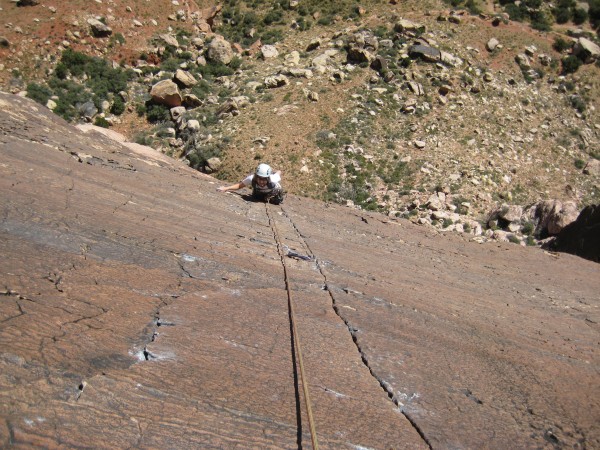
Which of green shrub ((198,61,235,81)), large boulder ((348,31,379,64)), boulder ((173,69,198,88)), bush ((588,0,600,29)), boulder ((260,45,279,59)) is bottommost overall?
boulder ((173,69,198,88))

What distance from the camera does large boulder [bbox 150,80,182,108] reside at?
90.1 feet

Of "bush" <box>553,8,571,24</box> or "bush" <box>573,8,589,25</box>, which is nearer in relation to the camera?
"bush" <box>553,8,571,24</box>

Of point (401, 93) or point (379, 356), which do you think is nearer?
point (379, 356)

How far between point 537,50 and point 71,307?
3783cm

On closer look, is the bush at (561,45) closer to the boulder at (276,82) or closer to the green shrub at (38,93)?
the boulder at (276,82)

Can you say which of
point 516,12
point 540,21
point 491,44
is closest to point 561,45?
point 540,21

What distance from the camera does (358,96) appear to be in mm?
26641

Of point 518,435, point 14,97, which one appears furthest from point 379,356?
point 14,97

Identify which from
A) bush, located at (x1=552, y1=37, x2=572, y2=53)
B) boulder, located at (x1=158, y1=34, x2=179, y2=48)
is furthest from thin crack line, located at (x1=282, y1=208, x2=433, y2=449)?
bush, located at (x1=552, y1=37, x2=572, y2=53)

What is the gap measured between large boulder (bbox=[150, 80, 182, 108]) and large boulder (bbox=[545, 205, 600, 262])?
22758 millimetres

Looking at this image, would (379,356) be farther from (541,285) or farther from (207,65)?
(207,65)

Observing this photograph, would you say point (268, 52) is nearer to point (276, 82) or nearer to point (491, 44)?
point (276, 82)

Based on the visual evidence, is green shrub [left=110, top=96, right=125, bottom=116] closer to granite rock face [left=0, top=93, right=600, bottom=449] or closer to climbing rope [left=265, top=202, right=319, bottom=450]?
granite rock face [left=0, top=93, right=600, bottom=449]

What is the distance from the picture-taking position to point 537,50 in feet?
106
